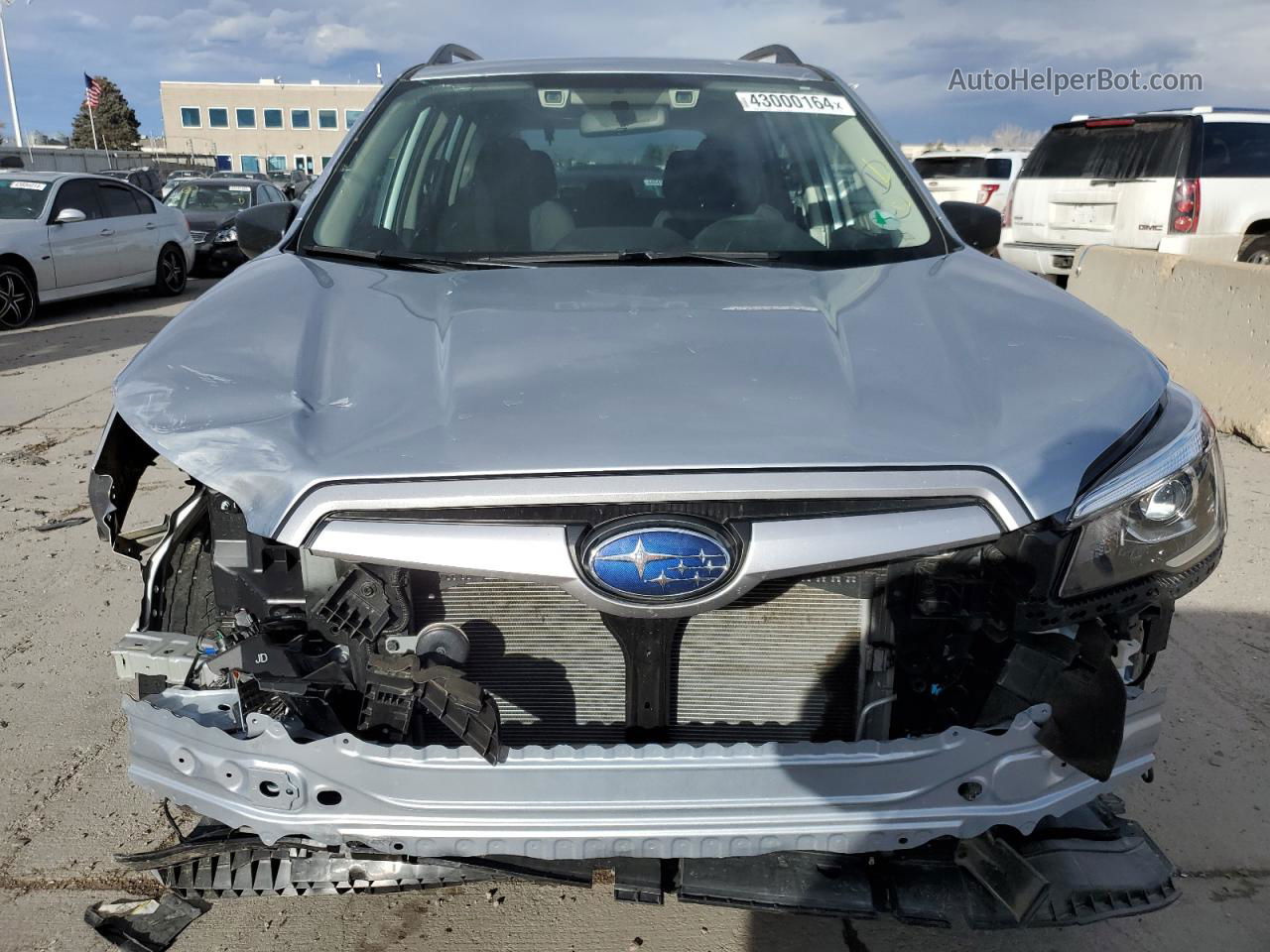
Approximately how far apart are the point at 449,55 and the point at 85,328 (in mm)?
8660

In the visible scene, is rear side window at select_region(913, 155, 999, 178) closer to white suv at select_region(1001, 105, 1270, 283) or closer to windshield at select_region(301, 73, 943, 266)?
white suv at select_region(1001, 105, 1270, 283)

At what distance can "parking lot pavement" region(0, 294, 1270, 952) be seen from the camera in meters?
2.35

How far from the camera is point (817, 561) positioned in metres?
1.66

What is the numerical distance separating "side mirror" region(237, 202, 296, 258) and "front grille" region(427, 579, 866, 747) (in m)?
1.71

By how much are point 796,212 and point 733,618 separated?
159 centimetres

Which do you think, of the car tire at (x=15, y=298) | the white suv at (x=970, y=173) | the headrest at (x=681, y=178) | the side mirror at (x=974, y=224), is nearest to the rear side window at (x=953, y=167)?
the white suv at (x=970, y=173)

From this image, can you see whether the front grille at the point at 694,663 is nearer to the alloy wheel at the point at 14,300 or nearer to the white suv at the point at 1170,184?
the white suv at the point at 1170,184

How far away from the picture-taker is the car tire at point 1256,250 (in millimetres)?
9327

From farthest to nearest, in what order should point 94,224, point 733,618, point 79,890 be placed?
point 94,224 < point 79,890 < point 733,618

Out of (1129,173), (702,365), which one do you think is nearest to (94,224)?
(1129,173)

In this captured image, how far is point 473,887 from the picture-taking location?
2.51 metres

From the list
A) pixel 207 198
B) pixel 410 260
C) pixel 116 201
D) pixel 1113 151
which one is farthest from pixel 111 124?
pixel 410 260

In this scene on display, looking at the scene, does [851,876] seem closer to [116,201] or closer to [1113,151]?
[1113,151]

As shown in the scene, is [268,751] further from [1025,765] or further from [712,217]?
[712,217]
